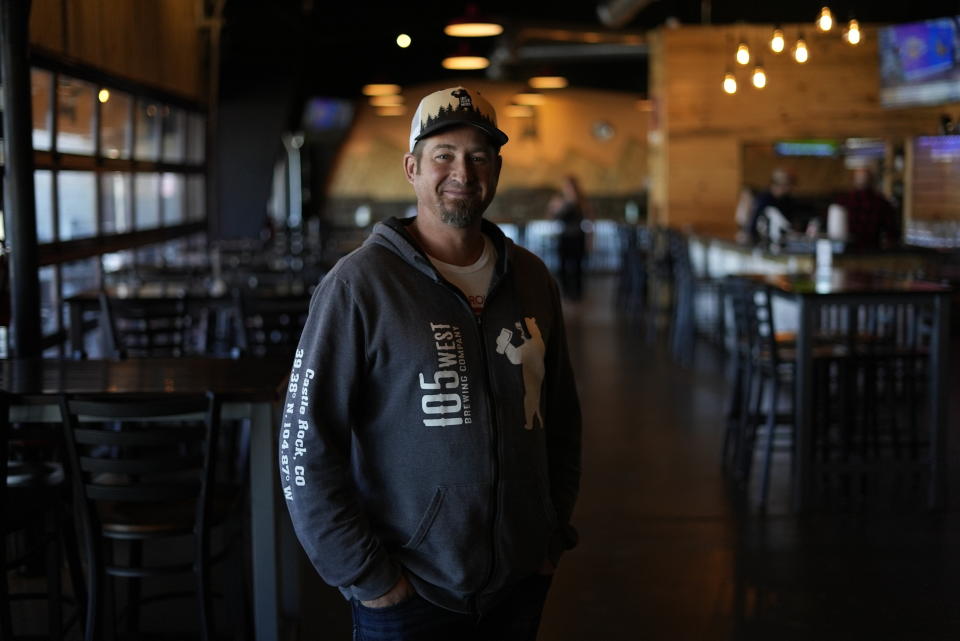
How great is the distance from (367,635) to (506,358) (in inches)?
23.7

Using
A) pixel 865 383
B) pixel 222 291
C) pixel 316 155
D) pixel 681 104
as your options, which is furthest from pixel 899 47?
pixel 316 155

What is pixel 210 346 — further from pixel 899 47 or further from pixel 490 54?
pixel 490 54

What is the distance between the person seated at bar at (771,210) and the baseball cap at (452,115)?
8237mm

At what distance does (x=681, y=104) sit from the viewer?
12.4m

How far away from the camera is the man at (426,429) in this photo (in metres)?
Answer: 2.21

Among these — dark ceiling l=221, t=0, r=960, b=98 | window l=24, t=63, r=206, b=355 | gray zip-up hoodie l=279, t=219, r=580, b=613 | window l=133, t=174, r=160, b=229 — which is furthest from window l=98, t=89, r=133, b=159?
gray zip-up hoodie l=279, t=219, r=580, b=613

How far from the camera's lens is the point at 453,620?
227cm

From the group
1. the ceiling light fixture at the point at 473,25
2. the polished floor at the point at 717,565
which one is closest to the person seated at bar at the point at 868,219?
the polished floor at the point at 717,565

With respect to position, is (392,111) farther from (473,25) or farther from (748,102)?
(473,25)

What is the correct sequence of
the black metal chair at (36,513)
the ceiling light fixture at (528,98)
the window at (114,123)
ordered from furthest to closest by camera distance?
the ceiling light fixture at (528,98), the window at (114,123), the black metal chair at (36,513)

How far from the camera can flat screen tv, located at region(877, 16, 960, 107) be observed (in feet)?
31.0

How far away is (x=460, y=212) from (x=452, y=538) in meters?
0.63

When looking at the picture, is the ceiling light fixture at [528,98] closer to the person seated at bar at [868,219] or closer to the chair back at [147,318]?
the person seated at bar at [868,219]

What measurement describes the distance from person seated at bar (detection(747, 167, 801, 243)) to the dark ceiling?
1692 millimetres
